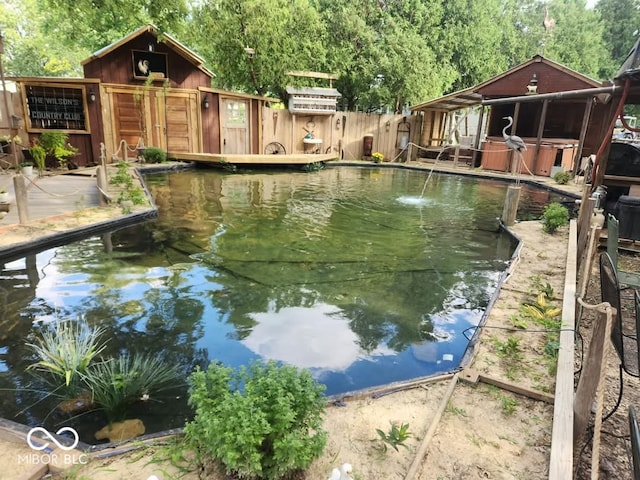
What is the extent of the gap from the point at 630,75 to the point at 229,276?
5.41 m

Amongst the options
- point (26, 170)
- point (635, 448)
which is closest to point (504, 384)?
point (635, 448)

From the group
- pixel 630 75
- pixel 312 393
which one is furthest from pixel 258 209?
pixel 312 393

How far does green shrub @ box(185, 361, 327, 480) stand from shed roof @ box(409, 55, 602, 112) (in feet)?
46.4

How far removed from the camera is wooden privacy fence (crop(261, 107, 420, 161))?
16875 mm

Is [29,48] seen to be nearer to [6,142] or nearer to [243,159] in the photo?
[6,142]

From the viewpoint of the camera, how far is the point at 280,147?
17016mm

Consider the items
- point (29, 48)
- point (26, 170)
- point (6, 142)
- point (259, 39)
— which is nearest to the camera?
point (26, 170)

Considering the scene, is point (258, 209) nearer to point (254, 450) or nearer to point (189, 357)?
point (189, 357)

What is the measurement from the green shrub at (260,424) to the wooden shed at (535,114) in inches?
505

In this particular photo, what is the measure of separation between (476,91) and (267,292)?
46.3 feet

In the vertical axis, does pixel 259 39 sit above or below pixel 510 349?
above

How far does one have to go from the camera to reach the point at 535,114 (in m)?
17.8

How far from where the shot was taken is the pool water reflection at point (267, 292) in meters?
3.62

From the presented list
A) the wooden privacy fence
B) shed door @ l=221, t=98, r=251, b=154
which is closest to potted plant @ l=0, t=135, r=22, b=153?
shed door @ l=221, t=98, r=251, b=154
